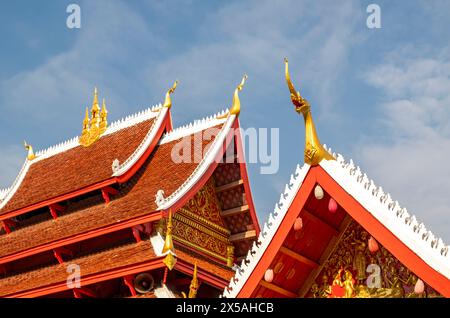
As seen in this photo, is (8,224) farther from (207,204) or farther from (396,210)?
(396,210)

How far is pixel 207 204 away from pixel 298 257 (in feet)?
33.0

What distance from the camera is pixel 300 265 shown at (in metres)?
9.97

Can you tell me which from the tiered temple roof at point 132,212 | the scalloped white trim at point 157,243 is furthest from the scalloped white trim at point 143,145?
the scalloped white trim at point 157,243

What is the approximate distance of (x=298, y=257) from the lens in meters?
9.85

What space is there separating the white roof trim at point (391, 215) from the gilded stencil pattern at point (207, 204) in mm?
9851

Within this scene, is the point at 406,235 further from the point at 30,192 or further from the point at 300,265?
the point at 30,192

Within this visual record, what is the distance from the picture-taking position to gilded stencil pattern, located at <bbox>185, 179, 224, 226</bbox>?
63.1 feet

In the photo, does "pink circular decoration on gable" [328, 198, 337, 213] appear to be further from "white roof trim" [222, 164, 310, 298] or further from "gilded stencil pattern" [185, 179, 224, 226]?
"gilded stencil pattern" [185, 179, 224, 226]

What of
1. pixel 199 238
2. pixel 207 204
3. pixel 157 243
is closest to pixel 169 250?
pixel 157 243

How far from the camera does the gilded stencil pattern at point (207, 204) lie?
19219 mm

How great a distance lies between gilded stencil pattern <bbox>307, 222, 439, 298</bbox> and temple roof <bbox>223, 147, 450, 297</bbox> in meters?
0.32

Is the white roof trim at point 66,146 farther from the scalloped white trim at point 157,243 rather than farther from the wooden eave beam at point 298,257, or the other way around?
the wooden eave beam at point 298,257

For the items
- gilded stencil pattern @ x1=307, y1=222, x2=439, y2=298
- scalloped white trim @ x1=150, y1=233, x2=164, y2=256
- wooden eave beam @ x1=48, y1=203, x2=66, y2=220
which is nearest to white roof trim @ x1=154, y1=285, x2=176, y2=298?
scalloped white trim @ x1=150, y1=233, x2=164, y2=256
